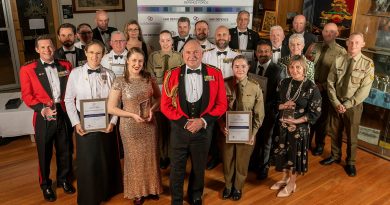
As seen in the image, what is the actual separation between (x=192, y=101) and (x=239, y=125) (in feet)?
1.68

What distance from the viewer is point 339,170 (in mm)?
4090

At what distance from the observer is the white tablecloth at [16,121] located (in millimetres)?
4594

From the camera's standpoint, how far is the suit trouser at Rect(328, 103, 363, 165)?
386cm

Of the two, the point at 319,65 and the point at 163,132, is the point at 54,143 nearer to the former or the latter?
the point at 163,132

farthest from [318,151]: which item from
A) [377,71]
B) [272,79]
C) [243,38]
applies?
[243,38]

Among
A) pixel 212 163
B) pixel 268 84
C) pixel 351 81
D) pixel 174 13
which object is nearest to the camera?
pixel 268 84

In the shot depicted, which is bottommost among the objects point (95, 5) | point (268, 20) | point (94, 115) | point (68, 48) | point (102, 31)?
point (94, 115)

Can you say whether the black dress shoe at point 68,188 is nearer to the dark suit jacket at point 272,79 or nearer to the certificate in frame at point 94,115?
the certificate in frame at point 94,115

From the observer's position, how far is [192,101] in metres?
2.89

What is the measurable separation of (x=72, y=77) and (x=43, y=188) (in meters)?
1.24

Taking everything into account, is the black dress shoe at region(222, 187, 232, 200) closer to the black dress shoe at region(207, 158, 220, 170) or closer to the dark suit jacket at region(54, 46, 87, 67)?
the black dress shoe at region(207, 158, 220, 170)

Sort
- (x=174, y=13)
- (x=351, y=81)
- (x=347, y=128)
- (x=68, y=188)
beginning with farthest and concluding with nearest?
(x=174, y=13)
(x=347, y=128)
(x=351, y=81)
(x=68, y=188)

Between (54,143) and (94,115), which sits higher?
(94,115)

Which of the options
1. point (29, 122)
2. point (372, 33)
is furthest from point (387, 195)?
point (29, 122)
